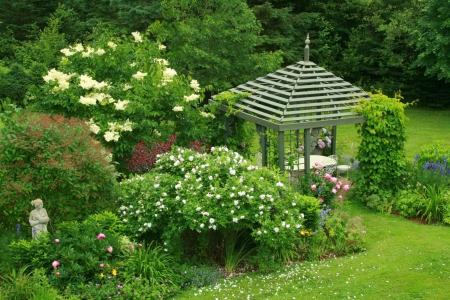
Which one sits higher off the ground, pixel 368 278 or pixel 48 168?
pixel 48 168

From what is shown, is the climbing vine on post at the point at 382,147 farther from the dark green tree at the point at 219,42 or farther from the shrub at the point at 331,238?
the dark green tree at the point at 219,42

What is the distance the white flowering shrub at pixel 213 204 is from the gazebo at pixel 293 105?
1945 mm

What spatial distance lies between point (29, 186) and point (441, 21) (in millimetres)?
16085

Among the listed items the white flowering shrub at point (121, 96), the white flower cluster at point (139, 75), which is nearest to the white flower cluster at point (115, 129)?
the white flowering shrub at point (121, 96)

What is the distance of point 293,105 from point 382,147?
196cm

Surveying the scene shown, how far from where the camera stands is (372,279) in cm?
776

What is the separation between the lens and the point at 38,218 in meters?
7.16

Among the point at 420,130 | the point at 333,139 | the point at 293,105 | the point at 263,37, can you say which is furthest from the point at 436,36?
the point at 293,105

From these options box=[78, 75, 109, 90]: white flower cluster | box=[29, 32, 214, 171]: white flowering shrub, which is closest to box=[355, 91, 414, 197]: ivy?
box=[29, 32, 214, 171]: white flowering shrub

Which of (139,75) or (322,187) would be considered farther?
(139,75)

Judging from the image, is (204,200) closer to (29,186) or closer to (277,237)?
(277,237)

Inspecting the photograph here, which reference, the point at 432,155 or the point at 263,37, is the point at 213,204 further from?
the point at 263,37

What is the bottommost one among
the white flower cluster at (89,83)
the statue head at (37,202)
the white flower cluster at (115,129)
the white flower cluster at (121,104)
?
the statue head at (37,202)

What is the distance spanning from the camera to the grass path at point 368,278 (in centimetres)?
739
